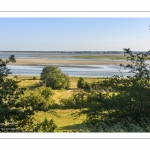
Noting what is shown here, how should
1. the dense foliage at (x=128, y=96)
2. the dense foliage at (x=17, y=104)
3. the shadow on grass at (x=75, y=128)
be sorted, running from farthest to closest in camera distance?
the dense foliage at (x=128, y=96) → the dense foliage at (x=17, y=104) → the shadow on grass at (x=75, y=128)

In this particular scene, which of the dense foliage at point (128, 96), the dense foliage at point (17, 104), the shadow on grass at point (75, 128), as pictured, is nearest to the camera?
the shadow on grass at point (75, 128)

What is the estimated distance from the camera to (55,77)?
15.9ft

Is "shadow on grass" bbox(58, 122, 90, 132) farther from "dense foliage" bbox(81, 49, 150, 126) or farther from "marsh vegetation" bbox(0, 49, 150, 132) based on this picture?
"dense foliage" bbox(81, 49, 150, 126)

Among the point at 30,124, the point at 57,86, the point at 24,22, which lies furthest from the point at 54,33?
the point at 30,124

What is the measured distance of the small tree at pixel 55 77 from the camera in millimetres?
4828

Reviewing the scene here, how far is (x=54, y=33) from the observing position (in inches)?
191

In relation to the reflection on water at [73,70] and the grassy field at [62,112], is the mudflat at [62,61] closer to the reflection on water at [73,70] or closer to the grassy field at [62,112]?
the reflection on water at [73,70]

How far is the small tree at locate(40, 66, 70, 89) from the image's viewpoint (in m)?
4.83

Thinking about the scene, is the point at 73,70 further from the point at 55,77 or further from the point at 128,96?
the point at 128,96

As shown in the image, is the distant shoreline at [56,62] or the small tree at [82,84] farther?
the small tree at [82,84]

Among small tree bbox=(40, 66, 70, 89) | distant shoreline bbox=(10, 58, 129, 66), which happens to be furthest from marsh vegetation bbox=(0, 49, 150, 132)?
distant shoreline bbox=(10, 58, 129, 66)

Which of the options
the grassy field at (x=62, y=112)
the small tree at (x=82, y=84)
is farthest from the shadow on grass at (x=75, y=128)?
the small tree at (x=82, y=84)

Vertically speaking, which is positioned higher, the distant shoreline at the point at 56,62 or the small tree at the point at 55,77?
the distant shoreline at the point at 56,62
